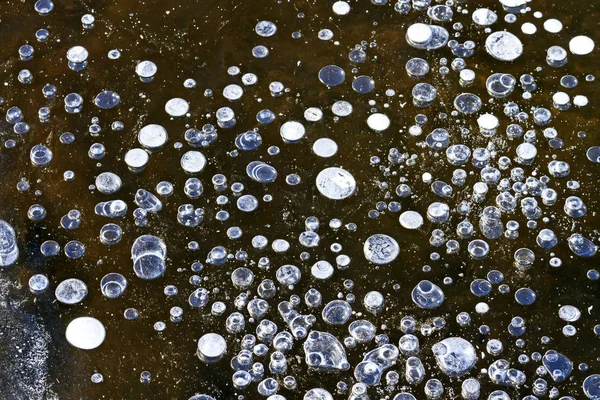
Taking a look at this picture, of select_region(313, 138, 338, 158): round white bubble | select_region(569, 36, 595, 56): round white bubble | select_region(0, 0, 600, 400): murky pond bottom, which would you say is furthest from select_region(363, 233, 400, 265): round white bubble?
select_region(569, 36, 595, 56): round white bubble

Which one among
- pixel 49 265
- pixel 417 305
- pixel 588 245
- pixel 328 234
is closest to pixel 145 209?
pixel 49 265

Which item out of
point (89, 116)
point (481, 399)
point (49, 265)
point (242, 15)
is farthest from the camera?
point (242, 15)

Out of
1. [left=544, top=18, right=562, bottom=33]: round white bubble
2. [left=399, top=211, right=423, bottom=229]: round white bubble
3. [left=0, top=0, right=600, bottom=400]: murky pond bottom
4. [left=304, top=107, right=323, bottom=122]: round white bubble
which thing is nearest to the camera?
[left=0, top=0, right=600, bottom=400]: murky pond bottom

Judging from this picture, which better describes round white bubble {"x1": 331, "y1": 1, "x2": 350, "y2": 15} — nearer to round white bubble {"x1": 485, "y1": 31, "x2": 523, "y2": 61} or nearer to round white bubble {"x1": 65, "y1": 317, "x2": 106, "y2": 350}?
round white bubble {"x1": 485, "y1": 31, "x2": 523, "y2": 61}

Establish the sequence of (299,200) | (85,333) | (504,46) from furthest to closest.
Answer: (504,46), (299,200), (85,333)

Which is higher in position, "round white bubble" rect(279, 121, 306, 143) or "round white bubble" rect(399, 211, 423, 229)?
"round white bubble" rect(279, 121, 306, 143)

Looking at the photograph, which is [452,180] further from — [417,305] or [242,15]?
[242,15]

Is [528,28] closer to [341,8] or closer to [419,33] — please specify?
[419,33]

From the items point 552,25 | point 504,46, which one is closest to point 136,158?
point 504,46
